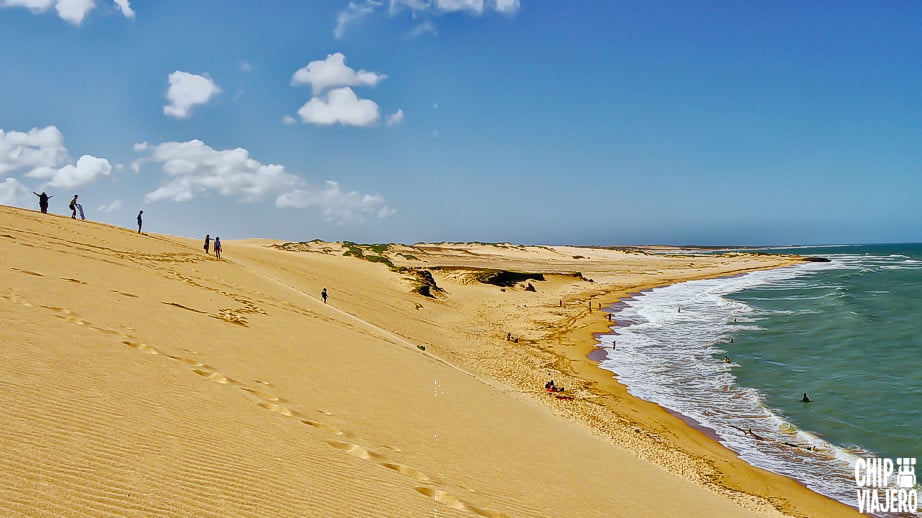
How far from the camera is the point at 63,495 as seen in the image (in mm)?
3381

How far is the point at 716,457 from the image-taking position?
40.1 ft

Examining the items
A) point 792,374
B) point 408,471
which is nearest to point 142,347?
point 408,471

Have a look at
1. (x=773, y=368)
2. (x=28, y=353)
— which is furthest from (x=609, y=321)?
(x=28, y=353)

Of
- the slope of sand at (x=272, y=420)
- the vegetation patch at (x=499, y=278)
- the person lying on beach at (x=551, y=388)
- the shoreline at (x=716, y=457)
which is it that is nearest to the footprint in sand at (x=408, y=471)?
the slope of sand at (x=272, y=420)

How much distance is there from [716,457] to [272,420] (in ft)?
35.0

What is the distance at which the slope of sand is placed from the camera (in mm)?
4148

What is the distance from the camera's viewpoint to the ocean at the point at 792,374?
13.1 metres

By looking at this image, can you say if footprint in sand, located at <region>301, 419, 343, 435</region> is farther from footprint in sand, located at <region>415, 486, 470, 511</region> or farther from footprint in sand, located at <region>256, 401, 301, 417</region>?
footprint in sand, located at <region>415, 486, 470, 511</region>

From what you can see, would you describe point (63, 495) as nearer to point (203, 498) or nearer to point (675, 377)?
point (203, 498)
